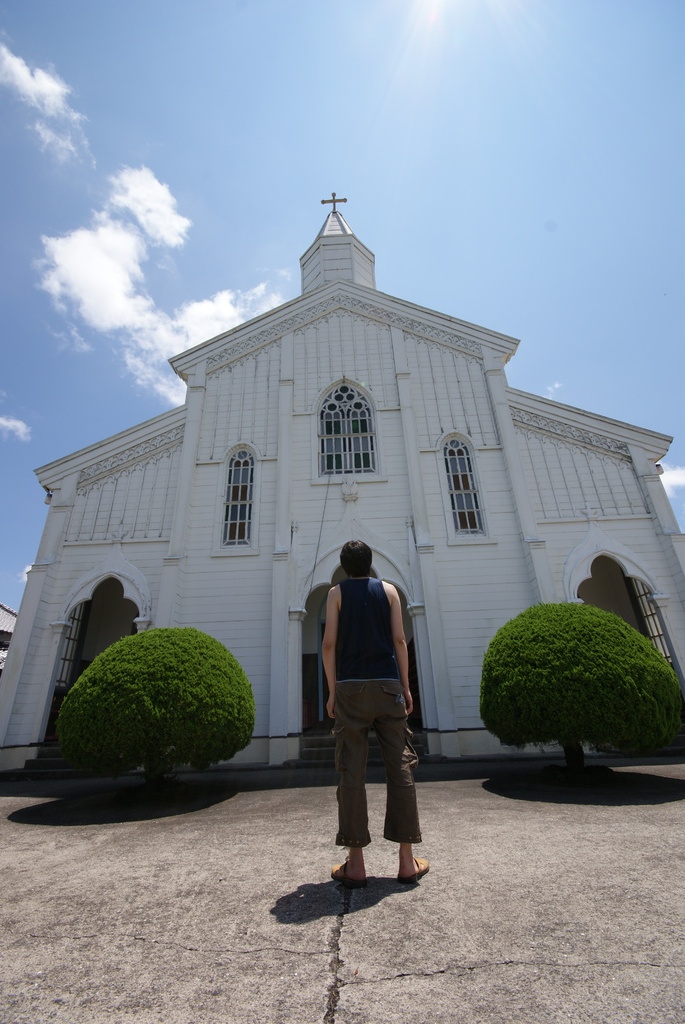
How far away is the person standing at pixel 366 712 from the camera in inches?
116

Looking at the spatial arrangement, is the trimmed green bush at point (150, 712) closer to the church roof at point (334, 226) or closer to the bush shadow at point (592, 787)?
the bush shadow at point (592, 787)

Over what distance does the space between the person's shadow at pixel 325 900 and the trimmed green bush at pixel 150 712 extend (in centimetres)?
386

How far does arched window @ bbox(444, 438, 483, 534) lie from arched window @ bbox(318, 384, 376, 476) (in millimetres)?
1954

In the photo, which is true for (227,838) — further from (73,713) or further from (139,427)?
(139,427)

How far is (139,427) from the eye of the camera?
13.6 meters

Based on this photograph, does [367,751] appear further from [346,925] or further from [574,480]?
[574,480]

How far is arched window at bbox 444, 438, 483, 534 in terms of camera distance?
12195 mm

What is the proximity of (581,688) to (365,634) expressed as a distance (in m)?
4.52

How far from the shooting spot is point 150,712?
6.29m

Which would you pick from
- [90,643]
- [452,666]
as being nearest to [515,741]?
[452,666]

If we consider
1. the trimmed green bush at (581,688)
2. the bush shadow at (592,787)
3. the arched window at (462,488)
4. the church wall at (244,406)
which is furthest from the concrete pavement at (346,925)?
the church wall at (244,406)

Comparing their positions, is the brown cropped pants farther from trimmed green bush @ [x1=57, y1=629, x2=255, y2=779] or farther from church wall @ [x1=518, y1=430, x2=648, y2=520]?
church wall @ [x1=518, y1=430, x2=648, y2=520]

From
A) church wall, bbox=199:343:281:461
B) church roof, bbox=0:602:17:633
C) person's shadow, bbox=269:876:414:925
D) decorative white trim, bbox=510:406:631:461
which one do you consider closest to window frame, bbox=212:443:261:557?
church wall, bbox=199:343:281:461

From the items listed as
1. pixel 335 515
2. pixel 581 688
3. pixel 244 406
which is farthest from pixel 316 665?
pixel 581 688
